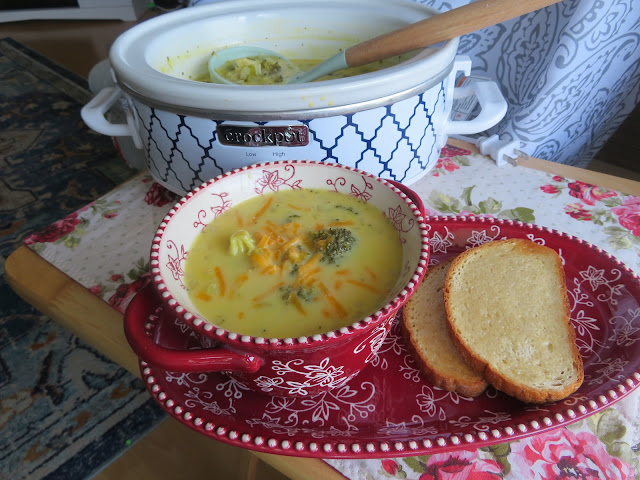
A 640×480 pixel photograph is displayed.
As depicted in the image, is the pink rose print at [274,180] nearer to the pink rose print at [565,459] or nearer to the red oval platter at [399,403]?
the red oval platter at [399,403]

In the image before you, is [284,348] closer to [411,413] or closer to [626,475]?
[411,413]

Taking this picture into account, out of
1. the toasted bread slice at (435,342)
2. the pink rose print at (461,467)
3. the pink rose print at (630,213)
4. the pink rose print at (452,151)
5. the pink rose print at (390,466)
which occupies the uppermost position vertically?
the pink rose print at (630,213)

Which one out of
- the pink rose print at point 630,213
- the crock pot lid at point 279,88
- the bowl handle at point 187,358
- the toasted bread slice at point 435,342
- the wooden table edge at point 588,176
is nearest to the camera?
the bowl handle at point 187,358

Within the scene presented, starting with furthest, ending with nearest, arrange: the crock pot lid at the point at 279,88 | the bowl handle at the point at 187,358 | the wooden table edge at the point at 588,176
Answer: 1. the wooden table edge at the point at 588,176
2. the crock pot lid at the point at 279,88
3. the bowl handle at the point at 187,358

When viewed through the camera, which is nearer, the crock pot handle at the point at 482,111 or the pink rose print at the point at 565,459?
the pink rose print at the point at 565,459

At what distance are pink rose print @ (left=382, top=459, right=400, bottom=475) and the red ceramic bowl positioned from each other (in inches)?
4.0

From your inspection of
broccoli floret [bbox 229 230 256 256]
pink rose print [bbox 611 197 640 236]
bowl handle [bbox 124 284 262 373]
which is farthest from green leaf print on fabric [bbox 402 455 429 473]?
pink rose print [bbox 611 197 640 236]

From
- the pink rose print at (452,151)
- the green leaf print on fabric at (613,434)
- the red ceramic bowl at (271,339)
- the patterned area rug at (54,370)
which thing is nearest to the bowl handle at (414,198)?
the red ceramic bowl at (271,339)

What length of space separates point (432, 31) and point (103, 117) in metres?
0.63

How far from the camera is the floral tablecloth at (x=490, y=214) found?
0.54 m

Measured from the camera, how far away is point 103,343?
718 mm

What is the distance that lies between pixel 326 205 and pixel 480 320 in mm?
273

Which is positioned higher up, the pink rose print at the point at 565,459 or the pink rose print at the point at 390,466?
the pink rose print at the point at 565,459

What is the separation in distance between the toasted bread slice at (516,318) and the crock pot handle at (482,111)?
0.28 metres
